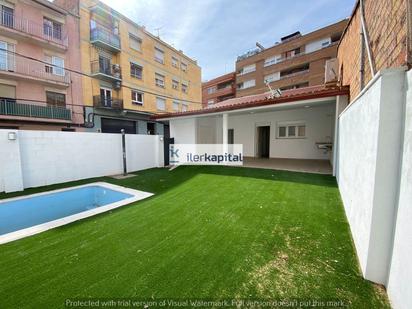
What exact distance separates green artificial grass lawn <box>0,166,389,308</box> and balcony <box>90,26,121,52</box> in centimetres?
1672

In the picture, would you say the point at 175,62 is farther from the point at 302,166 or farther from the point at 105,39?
the point at 302,166

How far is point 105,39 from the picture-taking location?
1603 cm

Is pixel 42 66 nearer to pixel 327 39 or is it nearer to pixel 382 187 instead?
pixel 382 187

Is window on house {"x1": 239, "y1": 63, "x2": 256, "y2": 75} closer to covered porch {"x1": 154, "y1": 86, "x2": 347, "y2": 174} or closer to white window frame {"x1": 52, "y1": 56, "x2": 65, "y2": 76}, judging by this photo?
covered porch {"x1": 154, "y1": 86, "x2": 347, "y2": 174}

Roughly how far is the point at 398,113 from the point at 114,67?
64.8 feet

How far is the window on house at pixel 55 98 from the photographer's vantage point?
1431 cm

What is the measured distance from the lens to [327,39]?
800 inches

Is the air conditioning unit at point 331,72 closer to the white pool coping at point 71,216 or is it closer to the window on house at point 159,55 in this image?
the white pool coping at point 71,216

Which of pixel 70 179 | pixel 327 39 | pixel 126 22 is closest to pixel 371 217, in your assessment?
pixel 70 179

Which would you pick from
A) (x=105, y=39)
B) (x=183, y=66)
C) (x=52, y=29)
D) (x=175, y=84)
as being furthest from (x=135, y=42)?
(x=183, y=66)

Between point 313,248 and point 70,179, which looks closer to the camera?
point 313,248

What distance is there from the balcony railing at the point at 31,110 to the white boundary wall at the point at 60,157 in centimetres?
826

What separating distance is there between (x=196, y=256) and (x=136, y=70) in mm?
20077

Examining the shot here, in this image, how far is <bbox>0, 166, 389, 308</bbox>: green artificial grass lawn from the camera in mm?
1977
